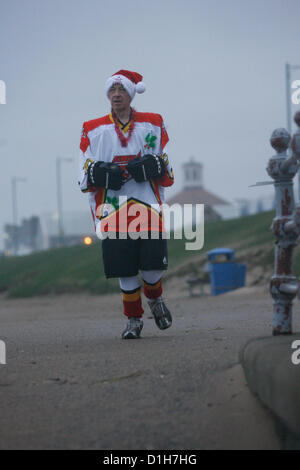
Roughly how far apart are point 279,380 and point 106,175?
122 inches

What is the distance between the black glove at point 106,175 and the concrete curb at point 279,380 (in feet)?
8.02

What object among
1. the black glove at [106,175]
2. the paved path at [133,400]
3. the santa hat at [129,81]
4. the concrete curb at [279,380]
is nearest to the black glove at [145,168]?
the black glove at [106,175]

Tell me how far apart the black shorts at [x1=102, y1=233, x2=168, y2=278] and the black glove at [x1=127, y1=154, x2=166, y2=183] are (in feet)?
1.58

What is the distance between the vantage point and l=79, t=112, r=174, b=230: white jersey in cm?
579

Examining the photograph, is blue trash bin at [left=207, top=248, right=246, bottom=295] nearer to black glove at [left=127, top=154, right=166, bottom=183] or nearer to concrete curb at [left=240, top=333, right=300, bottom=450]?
black glove at [left=127, top=154, right=166, bottom=183]

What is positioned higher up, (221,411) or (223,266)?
(221,411)

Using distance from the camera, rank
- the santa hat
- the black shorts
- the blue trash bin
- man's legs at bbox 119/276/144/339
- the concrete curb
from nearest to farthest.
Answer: the concrete curb → the black shorts → man's legs at bbox 119/276/144/339 → the santa hat → the blue trash bin

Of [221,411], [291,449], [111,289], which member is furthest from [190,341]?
[111,289]

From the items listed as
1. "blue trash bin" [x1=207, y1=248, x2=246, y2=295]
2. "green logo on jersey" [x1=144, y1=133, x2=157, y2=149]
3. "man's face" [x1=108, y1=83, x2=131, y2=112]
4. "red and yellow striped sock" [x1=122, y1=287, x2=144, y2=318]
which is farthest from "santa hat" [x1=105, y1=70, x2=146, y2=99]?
"blue trash bin" [x1=207, y1=248, x2=246, y2=295]

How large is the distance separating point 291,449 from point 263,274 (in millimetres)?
14492

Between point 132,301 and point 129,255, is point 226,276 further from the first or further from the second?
point 129,255

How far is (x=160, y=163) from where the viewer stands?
5.74m
